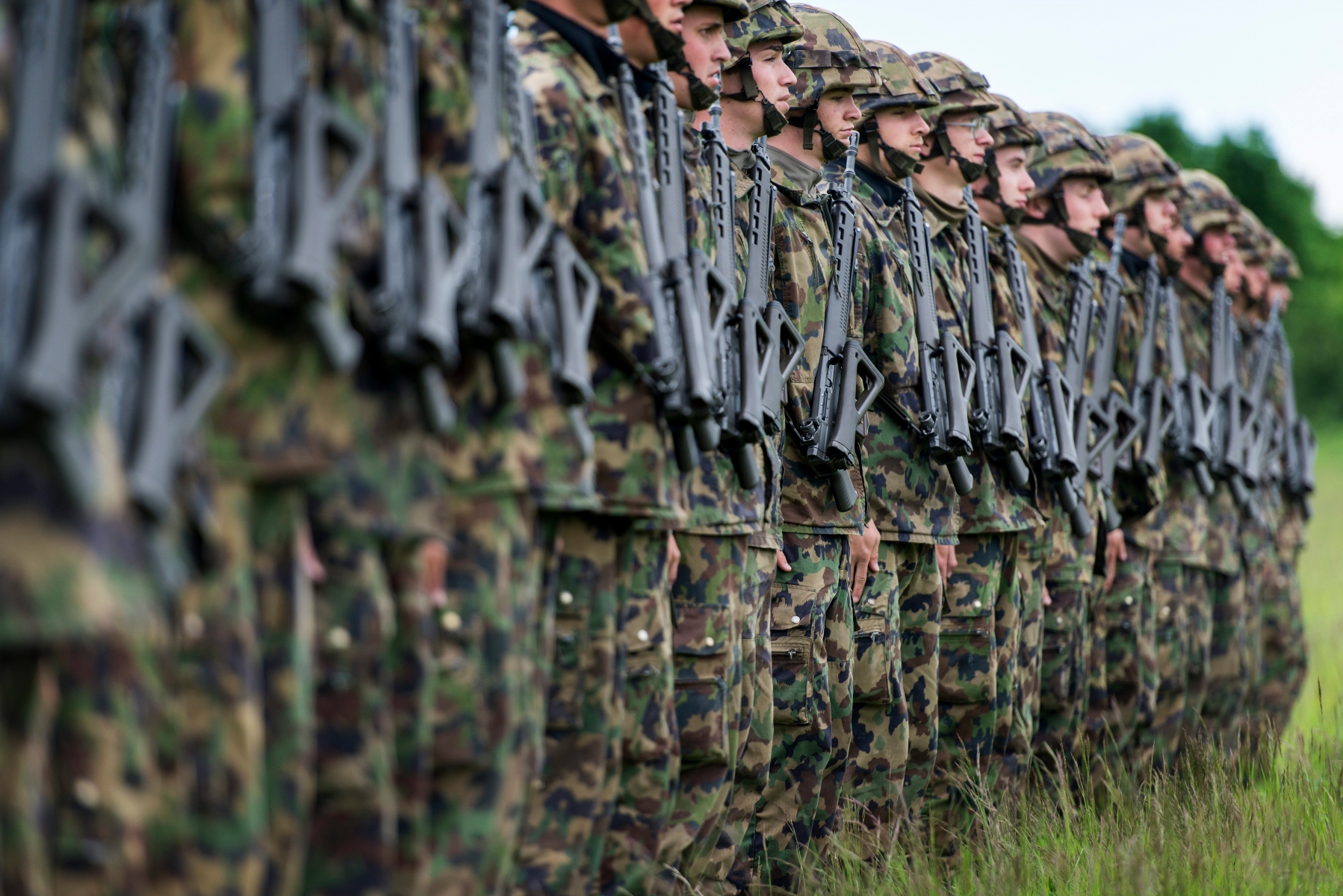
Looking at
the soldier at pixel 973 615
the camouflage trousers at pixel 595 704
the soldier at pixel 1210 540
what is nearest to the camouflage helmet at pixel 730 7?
the camouflage trousers at pixel 595 704

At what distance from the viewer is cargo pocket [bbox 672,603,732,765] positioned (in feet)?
13.5

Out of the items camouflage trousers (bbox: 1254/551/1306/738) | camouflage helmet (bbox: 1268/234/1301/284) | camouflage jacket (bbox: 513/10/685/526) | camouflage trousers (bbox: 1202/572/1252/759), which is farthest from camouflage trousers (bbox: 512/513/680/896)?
camouflage helmet (bbox: 1268/234/1301/284)

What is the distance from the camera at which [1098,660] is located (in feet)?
23.8

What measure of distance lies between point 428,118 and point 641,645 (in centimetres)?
133

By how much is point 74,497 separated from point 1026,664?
4.86 meters

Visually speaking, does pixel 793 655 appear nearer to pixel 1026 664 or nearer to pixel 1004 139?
pixel 1026 664

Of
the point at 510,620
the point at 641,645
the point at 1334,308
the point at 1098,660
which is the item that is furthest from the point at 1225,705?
the point at 1334,308

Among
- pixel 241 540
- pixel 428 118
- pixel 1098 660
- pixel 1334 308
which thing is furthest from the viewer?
pixel 1334 308

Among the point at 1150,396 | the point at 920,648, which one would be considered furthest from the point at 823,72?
the point at 1150,396

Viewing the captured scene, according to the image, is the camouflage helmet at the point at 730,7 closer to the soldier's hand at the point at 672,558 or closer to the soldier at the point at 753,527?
the soldier at the point at 753,527

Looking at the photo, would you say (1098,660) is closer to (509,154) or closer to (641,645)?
(641,645)

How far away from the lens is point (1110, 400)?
7133 millimetres

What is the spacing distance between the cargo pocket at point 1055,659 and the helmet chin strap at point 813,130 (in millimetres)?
2177

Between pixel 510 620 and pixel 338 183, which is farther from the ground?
pixel 338 183
